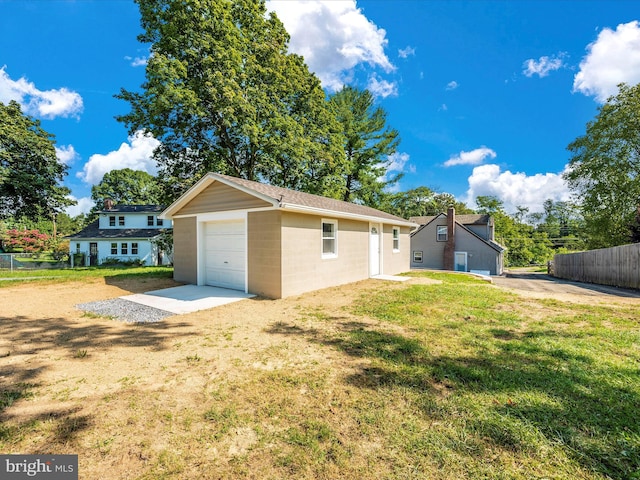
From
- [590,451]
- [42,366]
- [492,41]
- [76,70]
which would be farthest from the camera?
[76,70]

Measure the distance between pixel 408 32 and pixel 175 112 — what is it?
12.4 m

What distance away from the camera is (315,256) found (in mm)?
9273

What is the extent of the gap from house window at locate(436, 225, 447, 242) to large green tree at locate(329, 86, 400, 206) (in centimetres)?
823

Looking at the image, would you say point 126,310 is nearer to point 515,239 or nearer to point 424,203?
point 424,203

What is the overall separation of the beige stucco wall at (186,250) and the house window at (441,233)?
24.7 m

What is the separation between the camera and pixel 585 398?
2.81 m

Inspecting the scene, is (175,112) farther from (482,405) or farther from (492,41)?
(482,405)

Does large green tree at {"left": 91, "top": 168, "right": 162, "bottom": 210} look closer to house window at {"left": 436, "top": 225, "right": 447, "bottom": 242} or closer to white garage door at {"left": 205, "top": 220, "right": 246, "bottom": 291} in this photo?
white garage door at {"left": 205, "top": 220, "right": 246, "bottom": 291}

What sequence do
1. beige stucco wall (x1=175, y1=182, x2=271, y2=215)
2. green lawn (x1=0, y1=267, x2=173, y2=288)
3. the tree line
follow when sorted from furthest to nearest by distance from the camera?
1. the tree line
2. green lawn (x1=0, y1=267, x2=173, y2=288)
3. beige stucco wall (x1=175, y1=182, x2=271, y2=215)

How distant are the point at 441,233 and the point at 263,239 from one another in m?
24.5

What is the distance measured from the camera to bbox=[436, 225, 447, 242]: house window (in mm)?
28078

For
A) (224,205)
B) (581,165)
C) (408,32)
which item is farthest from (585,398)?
(581,165)

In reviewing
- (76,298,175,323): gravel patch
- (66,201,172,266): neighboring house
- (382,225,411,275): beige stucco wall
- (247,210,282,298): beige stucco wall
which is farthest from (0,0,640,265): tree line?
(76,298,175,323): gravel patch

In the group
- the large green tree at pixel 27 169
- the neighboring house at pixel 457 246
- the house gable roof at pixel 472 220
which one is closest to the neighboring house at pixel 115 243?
the large green tree at pixel 27 169
